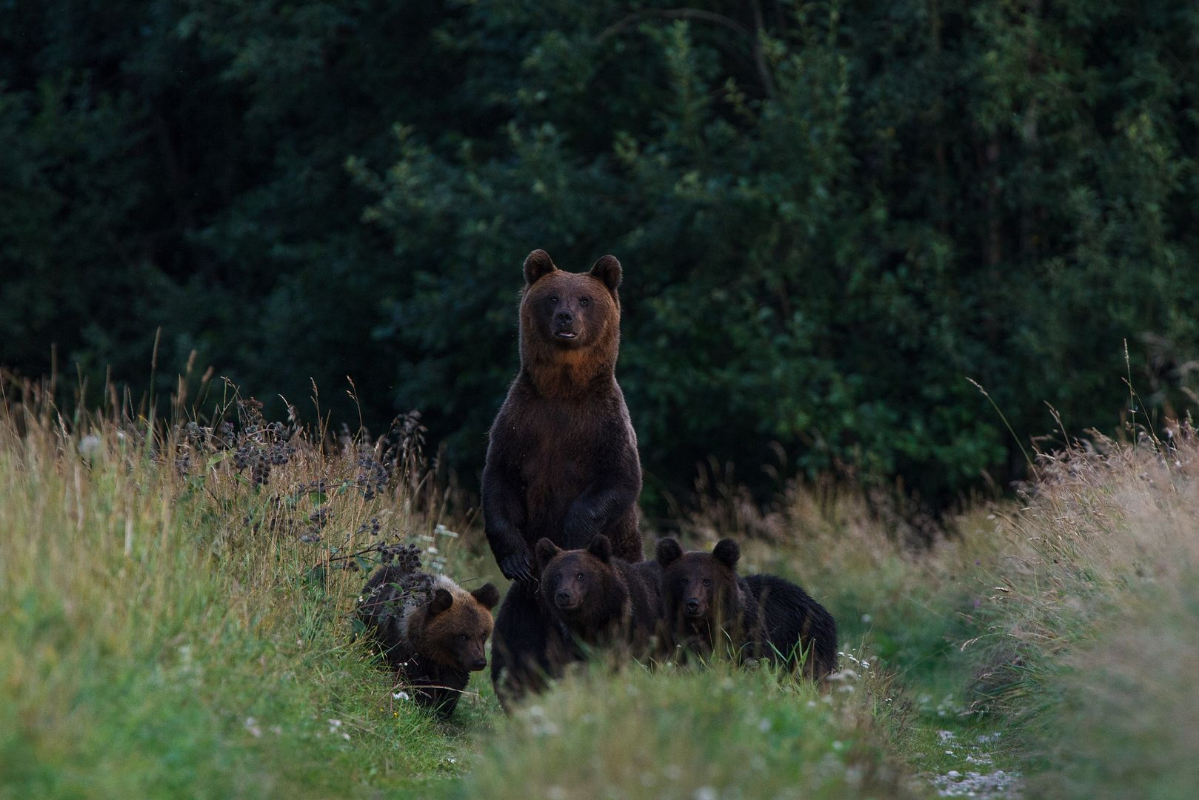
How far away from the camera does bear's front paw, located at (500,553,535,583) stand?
8.06 meters

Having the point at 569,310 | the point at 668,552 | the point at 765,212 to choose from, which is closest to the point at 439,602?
the point at 668,552

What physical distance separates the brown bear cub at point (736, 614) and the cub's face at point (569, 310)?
1.29 metres

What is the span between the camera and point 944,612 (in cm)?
1066

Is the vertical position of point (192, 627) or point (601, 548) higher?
point (192, 627)

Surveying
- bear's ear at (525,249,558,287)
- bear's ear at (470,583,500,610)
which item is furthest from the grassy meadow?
bear's ear at (525,249,558,287)

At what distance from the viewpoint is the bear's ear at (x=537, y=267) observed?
28.2ft

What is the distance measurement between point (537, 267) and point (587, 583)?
7.25 feet

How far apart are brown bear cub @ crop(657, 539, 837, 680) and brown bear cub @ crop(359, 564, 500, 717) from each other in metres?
1.10

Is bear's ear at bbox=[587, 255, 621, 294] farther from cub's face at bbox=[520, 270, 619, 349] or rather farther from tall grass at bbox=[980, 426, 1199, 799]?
tall grass at bbox=[980, 426, 1199, 799]

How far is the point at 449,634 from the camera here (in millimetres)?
7906

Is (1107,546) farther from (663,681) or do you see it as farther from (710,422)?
(710,422)

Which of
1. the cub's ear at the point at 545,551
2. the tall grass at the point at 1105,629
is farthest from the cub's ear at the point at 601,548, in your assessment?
the tall grass at the point at 1105,629

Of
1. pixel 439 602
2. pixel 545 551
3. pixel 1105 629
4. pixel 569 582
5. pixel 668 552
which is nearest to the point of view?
pixel 1105 629

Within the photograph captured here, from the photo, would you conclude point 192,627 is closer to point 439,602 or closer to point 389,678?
point 389,678
